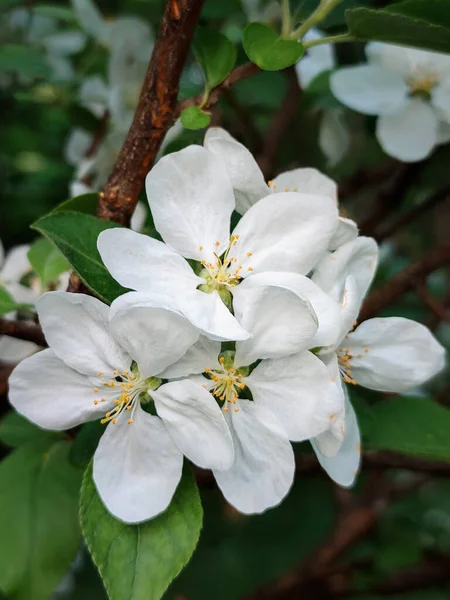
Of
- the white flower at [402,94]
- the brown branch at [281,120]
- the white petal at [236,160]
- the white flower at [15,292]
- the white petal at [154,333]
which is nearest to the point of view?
the white petal at [154,333]

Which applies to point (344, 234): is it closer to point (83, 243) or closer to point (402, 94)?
point (83, 243)

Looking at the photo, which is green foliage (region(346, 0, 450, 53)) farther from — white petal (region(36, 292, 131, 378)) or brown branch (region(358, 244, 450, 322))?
brown branch (region(358, 244, 450, 322))

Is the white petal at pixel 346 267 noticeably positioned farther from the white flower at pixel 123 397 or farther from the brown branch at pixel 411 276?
the brown branch at pixel 411 276

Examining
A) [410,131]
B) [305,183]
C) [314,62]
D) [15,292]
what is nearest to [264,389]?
[305,183]

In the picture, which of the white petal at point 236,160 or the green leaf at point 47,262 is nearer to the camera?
the white petal at point 236,160

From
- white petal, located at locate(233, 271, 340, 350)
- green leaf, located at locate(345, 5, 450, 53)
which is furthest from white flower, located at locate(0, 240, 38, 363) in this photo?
green leaf, located at locate(345, 5, 450, 53)

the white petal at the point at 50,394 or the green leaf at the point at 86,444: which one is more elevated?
the white petal at the point at 50,394

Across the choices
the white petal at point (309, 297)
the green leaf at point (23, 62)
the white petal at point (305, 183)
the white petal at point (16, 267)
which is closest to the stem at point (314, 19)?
the white petal at point (305, 183)

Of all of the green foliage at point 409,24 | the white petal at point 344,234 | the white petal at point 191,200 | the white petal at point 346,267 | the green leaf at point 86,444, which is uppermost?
the green foliage at point 409,24
